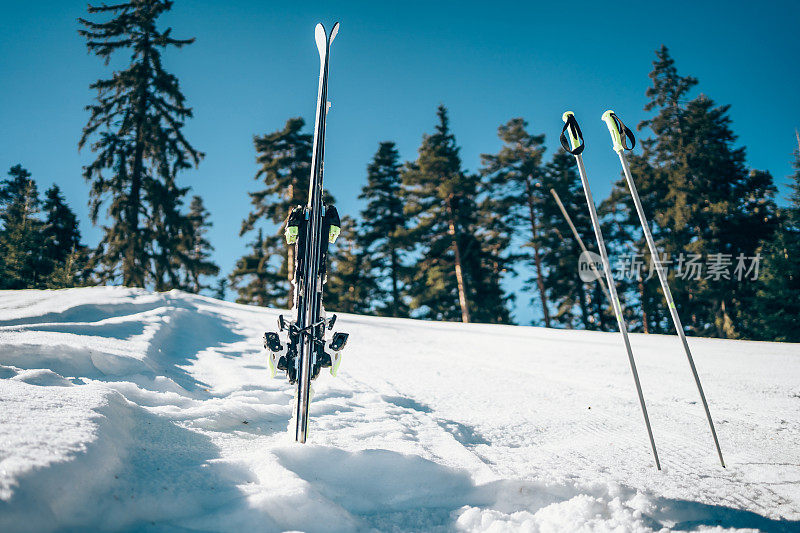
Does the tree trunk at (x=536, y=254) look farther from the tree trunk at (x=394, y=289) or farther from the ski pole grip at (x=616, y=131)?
the ski pole grip at (x=616, y=131)

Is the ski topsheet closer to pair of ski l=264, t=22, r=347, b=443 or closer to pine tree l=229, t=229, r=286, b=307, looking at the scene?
pair of ski l=264, t=22, r=347, b=443

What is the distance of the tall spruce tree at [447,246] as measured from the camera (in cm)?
2016

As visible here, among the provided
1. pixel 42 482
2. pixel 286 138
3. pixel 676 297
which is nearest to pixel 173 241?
pixel 286 138

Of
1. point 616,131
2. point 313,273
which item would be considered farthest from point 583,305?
point 313,273

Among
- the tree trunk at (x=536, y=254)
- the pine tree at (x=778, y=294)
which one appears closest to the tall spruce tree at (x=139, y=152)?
the tree trunk at (x=536, y=254)

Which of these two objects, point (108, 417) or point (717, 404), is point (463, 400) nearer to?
point (717, 404)

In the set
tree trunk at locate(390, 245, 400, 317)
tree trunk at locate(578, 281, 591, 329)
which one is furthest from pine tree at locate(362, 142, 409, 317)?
tree trunk at locate(578, 281, 591, 329)

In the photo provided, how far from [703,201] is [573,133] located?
2122cm

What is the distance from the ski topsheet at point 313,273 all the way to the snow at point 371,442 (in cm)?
33

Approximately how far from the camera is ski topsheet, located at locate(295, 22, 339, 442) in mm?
2633

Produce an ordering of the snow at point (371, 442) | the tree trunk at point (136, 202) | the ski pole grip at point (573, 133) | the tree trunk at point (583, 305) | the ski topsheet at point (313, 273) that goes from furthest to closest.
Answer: the tree trunk at point (583, 305) → the tree trunk at point (136, 202) → the ski pole grip at point (573, 133) → the ski topsheet at point (313, 273) → the snow at point (371, 442)

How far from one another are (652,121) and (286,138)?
20600 millimetres

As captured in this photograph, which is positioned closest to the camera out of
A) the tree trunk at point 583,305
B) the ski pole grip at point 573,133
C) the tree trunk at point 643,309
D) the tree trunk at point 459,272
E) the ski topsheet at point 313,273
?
the ski topsheet at point 313,273

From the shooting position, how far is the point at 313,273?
116 inches
